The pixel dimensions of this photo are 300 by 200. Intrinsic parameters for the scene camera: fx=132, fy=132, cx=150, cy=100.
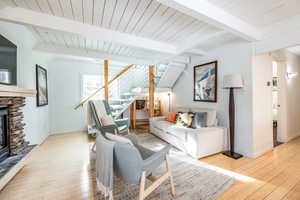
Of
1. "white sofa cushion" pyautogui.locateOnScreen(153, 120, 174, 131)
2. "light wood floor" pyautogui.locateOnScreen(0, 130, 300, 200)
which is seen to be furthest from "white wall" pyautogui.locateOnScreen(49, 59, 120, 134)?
"white sofa cushion" pyautogui.locateOnScreen(153, 120, 174, 131)

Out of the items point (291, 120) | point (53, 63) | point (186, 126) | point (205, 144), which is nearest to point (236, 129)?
point (205, 144)

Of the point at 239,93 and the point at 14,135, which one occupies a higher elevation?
the point at 239,93

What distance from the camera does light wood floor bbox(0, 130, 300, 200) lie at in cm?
170

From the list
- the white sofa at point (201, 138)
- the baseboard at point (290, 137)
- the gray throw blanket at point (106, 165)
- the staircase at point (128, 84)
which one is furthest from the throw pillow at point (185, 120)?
the baseboard at point (290, 137)

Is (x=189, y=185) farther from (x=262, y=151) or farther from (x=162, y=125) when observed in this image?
(x=262, y=151)

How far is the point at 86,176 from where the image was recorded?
6.86 feet

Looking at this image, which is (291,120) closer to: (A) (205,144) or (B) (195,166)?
(A) (205,144)

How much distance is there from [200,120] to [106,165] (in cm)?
232

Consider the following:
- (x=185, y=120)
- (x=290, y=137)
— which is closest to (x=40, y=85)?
(x=185, y=120)

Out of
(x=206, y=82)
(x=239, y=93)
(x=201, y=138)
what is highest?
(x=206, y=82)

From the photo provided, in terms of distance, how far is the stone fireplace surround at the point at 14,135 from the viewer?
1.72 meters

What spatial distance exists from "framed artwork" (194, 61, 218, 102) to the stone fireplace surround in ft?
12.5

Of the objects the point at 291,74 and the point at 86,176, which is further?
the point at 291,74

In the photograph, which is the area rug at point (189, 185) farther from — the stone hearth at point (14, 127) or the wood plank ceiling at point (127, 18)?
the wood plank ceiling at point (127, 18)
